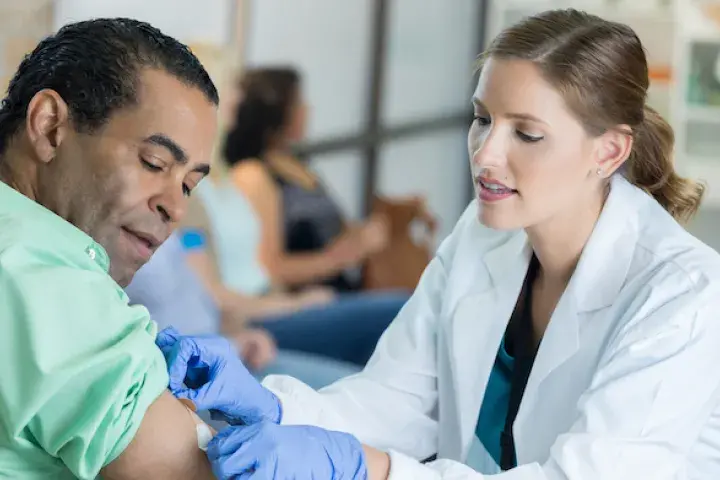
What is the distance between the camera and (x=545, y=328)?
5.32 feet

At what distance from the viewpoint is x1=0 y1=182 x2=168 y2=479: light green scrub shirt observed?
3.32 feet

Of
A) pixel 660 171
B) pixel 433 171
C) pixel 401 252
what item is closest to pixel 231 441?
pixel 660 171

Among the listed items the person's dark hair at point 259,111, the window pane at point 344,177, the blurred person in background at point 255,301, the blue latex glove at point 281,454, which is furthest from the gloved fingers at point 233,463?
the window pane at point 344,177

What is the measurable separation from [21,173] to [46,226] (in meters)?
0.11

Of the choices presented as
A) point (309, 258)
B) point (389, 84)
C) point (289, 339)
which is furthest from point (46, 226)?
point (389, 84)

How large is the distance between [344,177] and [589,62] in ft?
11.6

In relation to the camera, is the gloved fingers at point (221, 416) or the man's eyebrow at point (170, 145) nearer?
the man's eyebrow at point (170, 145)

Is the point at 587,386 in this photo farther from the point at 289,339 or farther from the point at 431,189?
the point at 431,189

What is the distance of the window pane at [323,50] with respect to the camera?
4480 millimetres

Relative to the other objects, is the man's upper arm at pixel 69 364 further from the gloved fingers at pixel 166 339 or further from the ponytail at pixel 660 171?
the ponytail at pixel 660 171

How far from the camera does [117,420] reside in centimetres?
104

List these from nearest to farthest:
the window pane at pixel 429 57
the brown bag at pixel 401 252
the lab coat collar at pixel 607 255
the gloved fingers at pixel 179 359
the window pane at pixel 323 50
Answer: the gloved fingers at pixel 179 359, the lab coat collar at pixel 607 255, the brown bag at pixel 401 252, the window pane at pixel 323 50, the window pane at pixel 429 57

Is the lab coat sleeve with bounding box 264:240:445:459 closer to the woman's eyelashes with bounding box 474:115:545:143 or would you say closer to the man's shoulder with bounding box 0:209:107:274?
the woman's eyelashes with bounding box 474:115:545:143

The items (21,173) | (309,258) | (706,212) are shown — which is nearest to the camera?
(21,173)
